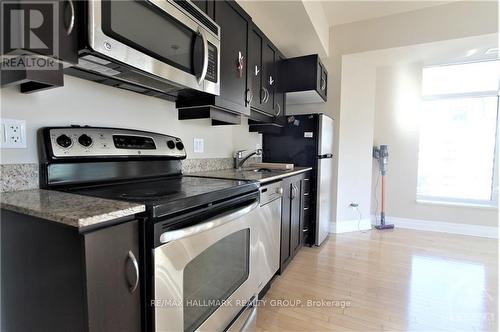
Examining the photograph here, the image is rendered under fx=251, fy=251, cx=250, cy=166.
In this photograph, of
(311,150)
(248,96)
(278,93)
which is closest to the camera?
(248,96)

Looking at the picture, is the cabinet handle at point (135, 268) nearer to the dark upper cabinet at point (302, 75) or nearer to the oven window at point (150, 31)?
the oven window at point (150, 31)

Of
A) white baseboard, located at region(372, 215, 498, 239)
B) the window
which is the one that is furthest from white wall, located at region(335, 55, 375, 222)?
the window

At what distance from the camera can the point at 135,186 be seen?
1.20 metres

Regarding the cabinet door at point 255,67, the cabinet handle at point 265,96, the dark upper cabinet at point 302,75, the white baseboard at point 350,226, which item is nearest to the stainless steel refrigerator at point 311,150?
the dark upper cabinet at point 302,75

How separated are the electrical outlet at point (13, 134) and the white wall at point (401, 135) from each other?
397 centimetres

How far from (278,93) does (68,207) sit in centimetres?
224

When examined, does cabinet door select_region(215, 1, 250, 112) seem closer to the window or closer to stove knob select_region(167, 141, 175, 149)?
stove knob select_region(167, 141, 175, 149)

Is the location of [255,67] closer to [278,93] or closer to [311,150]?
[278,93]

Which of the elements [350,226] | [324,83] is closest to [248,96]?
[324,83]

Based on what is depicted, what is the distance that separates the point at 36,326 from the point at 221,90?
1.32 m

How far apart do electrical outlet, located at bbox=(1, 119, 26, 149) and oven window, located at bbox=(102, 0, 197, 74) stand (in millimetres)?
517

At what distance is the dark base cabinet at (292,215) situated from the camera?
210 centimetres

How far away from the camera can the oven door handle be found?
2.76 feet

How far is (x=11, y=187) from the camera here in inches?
36.8
